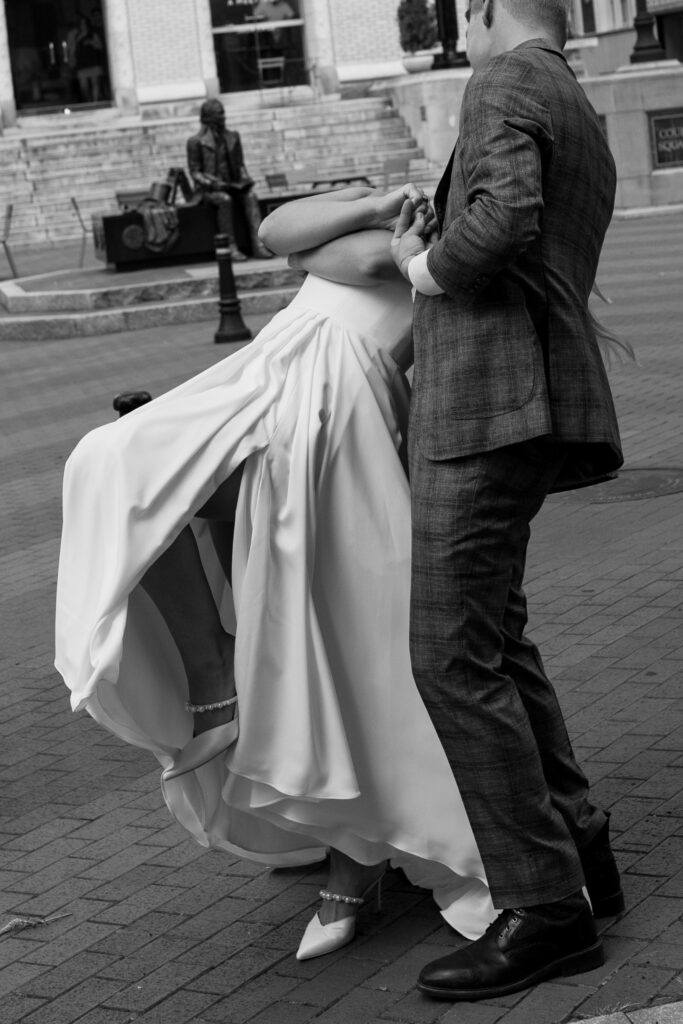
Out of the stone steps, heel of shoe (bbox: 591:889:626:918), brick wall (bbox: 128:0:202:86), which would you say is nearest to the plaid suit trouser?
heel of shoe (bbox: 591:889:626:918)

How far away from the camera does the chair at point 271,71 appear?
40844mm

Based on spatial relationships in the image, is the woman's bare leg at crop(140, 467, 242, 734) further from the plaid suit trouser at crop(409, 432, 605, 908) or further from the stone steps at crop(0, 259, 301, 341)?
the stone steps at crop(0, 259, 301, 341)

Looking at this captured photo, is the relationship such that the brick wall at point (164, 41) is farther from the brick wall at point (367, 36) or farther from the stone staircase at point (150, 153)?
the stone staircase at point (150, 153)

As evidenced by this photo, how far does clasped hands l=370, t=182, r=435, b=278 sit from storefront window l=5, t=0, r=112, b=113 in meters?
39.2

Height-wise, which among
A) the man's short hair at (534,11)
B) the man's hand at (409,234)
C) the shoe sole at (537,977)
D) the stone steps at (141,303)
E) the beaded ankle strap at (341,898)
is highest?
the man's short hair at (534,11)

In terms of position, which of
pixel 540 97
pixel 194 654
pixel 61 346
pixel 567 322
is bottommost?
pixel 61 346

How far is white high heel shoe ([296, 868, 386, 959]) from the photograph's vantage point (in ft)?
11.4

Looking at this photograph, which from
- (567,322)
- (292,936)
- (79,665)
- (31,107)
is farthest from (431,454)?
(31,107)

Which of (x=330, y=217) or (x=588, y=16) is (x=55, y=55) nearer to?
(x=588, y=16)

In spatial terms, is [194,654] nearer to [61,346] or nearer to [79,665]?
[79,665]

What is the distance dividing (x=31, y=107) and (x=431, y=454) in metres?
39.6

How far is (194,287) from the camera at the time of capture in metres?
17.4

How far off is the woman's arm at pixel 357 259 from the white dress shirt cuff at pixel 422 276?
0.32 meters

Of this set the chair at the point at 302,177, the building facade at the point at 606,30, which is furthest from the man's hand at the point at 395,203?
the building facade at the point at 606,30
